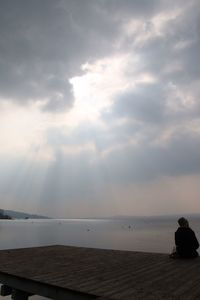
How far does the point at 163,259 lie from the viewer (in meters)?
12.0

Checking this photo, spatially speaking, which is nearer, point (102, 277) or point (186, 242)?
point (102, 277)

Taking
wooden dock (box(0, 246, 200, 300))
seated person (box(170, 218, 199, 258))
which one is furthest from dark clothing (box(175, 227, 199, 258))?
wooden dock (box(0, 246, 200, 300))

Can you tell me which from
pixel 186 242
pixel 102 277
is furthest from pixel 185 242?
pixel 102 277

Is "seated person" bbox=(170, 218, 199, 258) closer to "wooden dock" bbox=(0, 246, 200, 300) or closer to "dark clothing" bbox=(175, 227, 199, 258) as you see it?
"dark clothing" bbox=(175, 227, 199, 258)

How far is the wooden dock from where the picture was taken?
283 inches

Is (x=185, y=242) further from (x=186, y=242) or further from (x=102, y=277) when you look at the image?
(x=102, y=277)

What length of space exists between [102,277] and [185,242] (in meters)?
4.23

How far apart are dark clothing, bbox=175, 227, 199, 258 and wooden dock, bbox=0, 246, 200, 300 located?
1.37 ft

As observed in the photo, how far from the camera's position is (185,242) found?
11.6 meters

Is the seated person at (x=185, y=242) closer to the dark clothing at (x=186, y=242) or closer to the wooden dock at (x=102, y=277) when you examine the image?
the dark clothing at (x=186, y=242)

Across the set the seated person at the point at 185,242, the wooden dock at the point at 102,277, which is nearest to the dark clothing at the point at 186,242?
the seated person at the point at 185,242

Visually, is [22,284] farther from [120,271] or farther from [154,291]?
[154,291]

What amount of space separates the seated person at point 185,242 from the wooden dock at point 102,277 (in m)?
0.40

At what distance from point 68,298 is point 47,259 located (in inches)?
208
